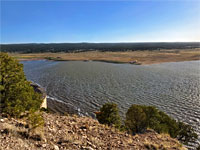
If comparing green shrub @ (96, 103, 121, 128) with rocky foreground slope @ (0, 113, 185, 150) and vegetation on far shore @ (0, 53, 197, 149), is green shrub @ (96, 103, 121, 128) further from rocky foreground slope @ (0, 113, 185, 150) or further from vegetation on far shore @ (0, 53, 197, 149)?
rocky foreground slope @ (0, 113, 185, 150)

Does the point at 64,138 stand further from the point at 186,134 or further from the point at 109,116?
the point at 186,134

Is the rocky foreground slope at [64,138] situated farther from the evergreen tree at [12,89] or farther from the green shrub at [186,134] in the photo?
the green shrub at [186,134]

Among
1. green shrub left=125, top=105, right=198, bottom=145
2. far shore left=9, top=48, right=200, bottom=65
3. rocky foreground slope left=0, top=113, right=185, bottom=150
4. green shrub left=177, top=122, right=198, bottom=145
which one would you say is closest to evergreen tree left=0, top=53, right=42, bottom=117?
rocky foreground slope left=0, top=113, right=185, bottom=150

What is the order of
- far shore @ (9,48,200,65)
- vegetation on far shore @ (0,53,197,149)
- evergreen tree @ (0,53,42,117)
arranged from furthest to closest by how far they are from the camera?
far shore @ (9,48,200,65), evergreen tree @ (0,53,42,117), vegetation on far shore @ (0,53,197,149)

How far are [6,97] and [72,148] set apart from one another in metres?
5.60

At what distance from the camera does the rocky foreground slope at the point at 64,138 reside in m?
6.35

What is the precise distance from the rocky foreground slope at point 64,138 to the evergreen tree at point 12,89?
101cm

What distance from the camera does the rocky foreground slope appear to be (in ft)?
20.8

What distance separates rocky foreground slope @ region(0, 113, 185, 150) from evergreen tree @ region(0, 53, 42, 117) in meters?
1.01

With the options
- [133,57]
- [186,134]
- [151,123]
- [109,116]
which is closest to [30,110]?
[109,116]

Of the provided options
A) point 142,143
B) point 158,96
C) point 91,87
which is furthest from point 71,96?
point 142,143

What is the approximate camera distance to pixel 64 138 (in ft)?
24.5

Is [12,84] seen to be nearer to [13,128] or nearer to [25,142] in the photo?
[13,128]

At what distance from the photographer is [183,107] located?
23.7 metres
